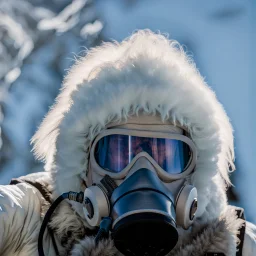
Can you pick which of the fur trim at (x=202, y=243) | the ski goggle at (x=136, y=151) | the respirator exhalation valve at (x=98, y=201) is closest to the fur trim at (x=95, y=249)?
the fur trim at (x=202, y=243)

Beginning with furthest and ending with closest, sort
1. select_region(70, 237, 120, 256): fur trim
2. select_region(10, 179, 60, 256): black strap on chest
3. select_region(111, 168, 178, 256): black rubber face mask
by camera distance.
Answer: select_region(10, 179, 60, 256): black strap on chest < select_region(70, 237, 120, 256): fur trim < select_region(111, 168, 178, 256): black rubber face mask

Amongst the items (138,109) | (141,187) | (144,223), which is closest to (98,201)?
(141,187)

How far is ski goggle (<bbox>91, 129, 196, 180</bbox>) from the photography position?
8.41 feet

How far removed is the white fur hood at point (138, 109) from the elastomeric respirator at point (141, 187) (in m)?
0.05

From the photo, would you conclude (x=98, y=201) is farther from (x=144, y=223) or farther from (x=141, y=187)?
(x=144, y=223)

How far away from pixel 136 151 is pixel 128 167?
3.1 inches

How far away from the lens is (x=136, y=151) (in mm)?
2568

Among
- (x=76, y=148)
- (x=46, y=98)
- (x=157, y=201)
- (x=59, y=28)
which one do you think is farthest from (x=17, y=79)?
(x=157, y=201)

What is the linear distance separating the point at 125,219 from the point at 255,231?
0.87 m

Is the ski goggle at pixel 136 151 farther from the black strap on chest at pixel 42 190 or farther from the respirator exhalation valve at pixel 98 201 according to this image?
the black strap on chest at pixel 42 190

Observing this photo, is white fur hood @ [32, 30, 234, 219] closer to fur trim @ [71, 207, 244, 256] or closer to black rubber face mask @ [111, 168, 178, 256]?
fur trim @ [71, 207, 244, 256]

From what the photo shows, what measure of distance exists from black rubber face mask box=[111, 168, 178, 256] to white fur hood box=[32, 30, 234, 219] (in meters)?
0.35

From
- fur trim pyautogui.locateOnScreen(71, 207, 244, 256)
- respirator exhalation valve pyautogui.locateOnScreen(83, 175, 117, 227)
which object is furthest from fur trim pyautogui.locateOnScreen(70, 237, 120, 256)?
respirator exhalation valve pyautogui.locateOnScreen(83, 175, 117, 227)

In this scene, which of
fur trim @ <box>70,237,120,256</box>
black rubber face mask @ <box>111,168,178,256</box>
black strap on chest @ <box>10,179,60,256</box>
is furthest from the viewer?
black strap on chest @ <box>10,179,60,256</box>
